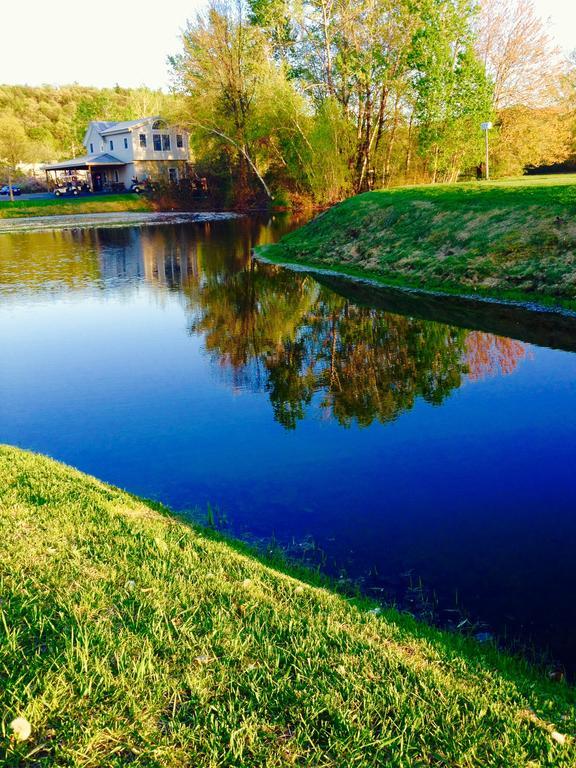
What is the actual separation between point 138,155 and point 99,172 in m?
8.82

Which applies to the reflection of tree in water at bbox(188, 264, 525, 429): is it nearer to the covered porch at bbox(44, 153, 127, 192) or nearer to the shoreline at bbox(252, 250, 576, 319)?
the shoreline at bbox(252, 250, 576, 319)

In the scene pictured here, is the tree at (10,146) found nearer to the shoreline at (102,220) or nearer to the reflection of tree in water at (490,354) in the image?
the shoreline at (102,220)

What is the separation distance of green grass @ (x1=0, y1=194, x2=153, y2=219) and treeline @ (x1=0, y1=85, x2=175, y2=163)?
20.9 m

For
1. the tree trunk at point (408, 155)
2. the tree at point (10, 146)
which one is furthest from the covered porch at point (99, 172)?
the tree trunk at point (408, 155)

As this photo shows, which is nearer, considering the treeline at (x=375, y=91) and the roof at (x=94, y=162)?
the treeline at (x=375, y=91)

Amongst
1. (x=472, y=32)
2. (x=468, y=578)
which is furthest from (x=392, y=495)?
(x=472, y=32)

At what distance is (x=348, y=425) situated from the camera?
31.6 ft

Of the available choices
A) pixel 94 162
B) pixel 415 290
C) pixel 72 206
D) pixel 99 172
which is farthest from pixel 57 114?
pixel 415 290

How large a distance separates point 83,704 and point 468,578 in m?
3.70

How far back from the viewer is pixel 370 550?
251 inches

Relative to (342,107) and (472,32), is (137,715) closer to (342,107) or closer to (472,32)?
(342,107)

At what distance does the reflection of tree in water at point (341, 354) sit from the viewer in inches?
425

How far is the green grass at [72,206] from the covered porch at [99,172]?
6.50 meters

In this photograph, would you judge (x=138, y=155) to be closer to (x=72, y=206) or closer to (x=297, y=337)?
(x=72, y=206)
